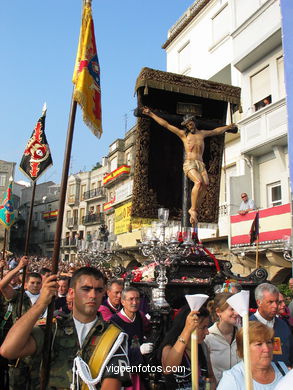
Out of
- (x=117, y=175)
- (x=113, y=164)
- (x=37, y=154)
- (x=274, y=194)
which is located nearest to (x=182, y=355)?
(x=37, y=154)

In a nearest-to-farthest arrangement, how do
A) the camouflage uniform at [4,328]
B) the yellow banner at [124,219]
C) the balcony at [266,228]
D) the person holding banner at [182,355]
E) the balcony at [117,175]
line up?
the person holding banner at [182,355] < the camouflage uniform at [4,328] < the balcony at [266,228] < the yellow banner at [124,219] < the balcony at [117,175]

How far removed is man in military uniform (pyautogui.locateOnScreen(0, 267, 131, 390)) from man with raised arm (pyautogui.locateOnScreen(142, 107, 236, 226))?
522cm

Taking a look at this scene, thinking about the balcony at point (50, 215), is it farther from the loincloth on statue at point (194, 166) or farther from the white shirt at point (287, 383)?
the white shirt at point (287, 383)

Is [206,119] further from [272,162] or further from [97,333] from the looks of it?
[97,333]

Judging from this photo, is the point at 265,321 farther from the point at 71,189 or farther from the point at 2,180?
the point at 2,180

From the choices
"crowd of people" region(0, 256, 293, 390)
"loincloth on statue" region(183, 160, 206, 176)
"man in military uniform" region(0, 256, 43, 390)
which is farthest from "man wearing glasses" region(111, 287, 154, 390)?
"loincloth on statue" region(183, 160, 206, 176)

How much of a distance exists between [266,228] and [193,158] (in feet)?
19.7

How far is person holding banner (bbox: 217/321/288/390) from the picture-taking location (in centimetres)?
235

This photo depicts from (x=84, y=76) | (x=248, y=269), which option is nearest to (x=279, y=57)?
(x=248, y=269)

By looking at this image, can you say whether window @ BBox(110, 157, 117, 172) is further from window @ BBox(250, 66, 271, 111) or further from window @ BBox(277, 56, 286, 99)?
window @ BBox(277, 56, 286, 99)

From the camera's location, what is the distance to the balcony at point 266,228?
11883mm

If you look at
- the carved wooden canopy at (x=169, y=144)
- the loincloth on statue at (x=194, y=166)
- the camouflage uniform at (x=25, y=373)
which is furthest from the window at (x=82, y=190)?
the camouflage uniform at (x=25, y=373)

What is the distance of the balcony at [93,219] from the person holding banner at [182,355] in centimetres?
4021

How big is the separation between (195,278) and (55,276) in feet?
14.4
